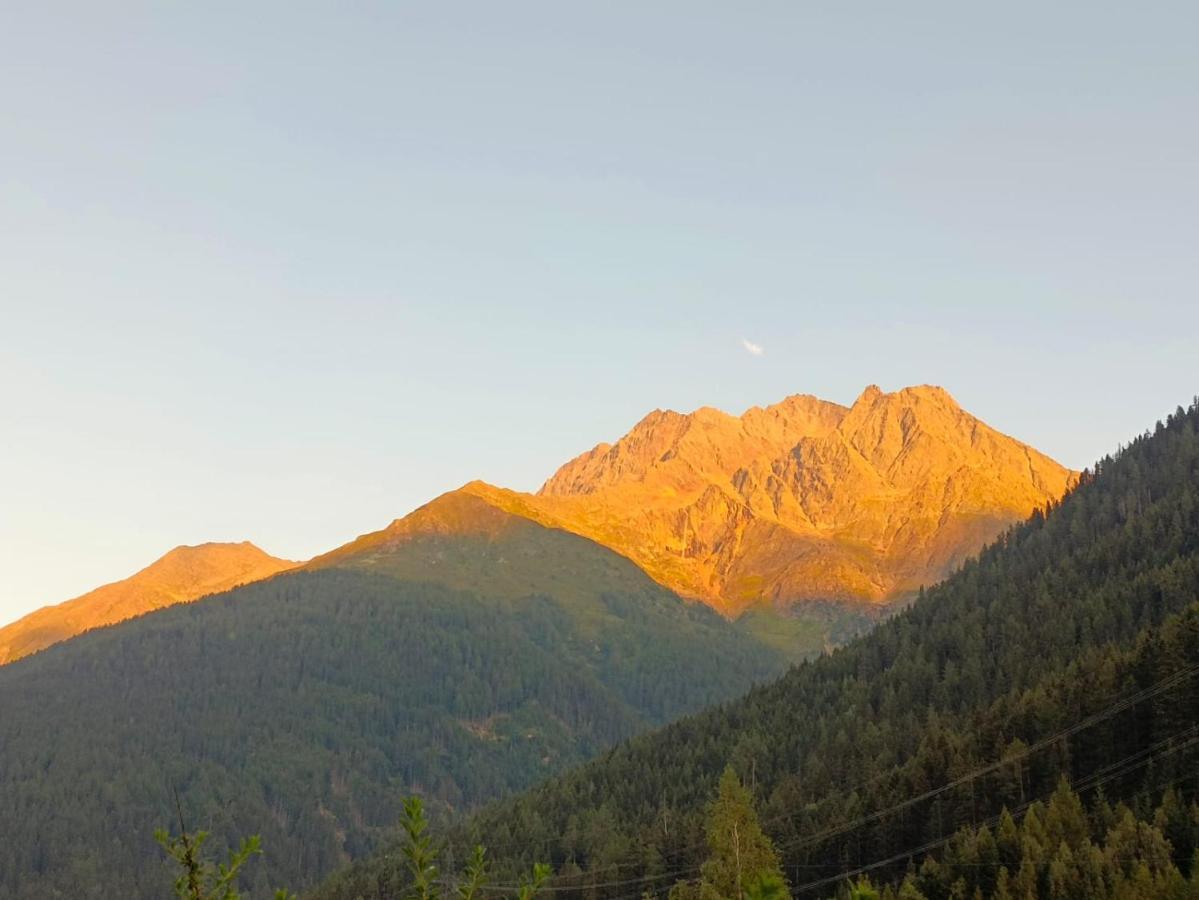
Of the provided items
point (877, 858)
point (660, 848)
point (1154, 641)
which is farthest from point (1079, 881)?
point (660, 848)

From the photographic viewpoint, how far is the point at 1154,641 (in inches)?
6181

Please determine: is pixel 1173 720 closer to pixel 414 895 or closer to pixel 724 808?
pixel 724 808

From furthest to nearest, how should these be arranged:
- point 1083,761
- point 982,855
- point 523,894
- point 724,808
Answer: point 1083,761, point 724,808, point 982,855, point 523,894

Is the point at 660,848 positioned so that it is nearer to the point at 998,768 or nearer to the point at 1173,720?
the point at 998,768

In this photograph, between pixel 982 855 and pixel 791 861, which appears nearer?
pixel 982 855

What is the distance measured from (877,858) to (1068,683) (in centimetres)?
3877

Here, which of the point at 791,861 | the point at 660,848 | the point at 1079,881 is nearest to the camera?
the point at 1079,881

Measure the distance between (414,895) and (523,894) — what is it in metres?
3.80

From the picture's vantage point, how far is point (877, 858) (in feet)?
508

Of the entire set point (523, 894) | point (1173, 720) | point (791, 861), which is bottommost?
point (791, 861)

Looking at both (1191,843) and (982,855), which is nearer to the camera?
(1191,843)

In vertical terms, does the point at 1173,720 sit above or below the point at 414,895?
below

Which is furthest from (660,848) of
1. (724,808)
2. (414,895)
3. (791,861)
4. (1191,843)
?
(414,895)

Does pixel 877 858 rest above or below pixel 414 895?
below
